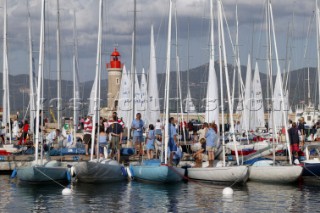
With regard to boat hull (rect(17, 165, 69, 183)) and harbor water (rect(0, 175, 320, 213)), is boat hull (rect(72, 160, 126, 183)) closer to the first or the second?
harbor water (rect(0, 175, 320, 213))

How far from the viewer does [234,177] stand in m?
26.0

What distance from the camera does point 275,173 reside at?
2634 centimetres

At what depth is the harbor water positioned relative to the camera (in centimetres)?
2139

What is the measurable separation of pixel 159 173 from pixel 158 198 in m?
2.64

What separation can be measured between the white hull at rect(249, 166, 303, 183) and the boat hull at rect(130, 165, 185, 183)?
2681 mm

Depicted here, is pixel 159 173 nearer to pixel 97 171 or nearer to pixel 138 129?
pixel 97 171

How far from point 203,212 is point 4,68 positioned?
23025 mm

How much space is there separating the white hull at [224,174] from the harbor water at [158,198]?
31 cm

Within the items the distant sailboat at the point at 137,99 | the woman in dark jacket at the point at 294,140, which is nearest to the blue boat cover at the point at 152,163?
the woman in dark jacket at the point at 294,140

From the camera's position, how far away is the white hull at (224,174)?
2586 centimetres

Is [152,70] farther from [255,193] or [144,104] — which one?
[255,193]

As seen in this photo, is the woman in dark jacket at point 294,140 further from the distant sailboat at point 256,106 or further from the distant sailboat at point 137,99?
the distant sailboat at point 256,106

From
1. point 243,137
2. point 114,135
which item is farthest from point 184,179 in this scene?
point 243,137

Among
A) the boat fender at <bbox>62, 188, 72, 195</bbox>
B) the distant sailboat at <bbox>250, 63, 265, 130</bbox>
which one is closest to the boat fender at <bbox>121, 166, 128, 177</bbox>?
the boat fender at <bbox>62, 188, 72, 195</bbox>
